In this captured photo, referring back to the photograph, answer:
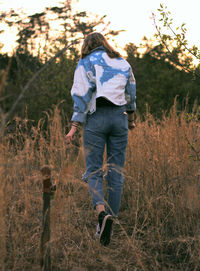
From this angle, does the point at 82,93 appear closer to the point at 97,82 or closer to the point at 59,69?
the point at 97,82

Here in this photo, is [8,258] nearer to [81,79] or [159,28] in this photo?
[81,79]

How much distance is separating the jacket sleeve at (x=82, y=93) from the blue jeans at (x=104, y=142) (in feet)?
0.26

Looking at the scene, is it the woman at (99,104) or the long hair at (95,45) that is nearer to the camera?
the woman at (99,104)

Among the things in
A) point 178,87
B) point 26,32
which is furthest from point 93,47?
point 178,87

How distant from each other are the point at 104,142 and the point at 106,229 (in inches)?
26.6

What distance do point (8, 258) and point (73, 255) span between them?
17.4 inches

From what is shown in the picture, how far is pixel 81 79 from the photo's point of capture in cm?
269

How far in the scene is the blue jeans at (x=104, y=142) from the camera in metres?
2.64

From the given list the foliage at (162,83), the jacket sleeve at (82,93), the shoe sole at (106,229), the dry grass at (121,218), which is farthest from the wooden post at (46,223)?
the foliage at (162,83)

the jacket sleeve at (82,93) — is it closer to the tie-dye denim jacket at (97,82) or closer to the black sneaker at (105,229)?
the tie-dye denim jacket at (97,82)

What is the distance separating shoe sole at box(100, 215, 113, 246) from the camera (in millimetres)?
2438

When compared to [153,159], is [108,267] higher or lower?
lower

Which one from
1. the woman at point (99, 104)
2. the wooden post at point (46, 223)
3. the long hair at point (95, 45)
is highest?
the long hair at point (95, 45)

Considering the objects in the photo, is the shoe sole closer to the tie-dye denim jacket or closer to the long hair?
the tie-dye denim jacket
